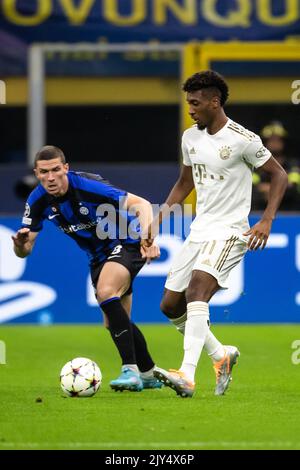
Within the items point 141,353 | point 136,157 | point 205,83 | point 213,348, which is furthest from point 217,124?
point 136,157

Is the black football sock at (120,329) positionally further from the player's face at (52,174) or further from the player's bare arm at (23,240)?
→ the player's face at (52,174)

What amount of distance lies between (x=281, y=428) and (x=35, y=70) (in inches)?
448

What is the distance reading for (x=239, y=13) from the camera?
19.0 metres

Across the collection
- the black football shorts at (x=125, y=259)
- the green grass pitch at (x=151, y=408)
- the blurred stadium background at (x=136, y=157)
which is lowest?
the green grass pitch at (x=151, y=408)

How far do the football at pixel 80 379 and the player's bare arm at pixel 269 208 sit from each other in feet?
4.54

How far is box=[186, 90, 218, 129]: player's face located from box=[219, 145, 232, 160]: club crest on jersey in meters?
0.23

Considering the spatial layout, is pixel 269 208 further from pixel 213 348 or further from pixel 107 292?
pixel 107 292

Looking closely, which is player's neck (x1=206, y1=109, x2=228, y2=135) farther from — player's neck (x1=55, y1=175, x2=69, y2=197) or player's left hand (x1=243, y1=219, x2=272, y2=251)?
player's neck (x1=55, y1=175, x2=69, y2=197)

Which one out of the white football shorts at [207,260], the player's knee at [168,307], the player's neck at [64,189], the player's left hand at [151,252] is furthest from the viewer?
the player's neck at [64,189]

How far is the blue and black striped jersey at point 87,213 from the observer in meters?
9.89

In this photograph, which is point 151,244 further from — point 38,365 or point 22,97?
point 22,97

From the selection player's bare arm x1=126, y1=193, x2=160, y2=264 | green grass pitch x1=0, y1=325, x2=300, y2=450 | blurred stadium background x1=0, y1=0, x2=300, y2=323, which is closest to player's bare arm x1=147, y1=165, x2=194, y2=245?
player's bare arm x1=126, y1=193, x2=160, y2=264

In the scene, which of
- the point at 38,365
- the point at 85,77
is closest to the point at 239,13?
the point at 85,77

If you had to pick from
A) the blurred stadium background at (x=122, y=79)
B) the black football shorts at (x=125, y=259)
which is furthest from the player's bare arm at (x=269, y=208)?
the blurred stadium background at (x=122, y=79)
